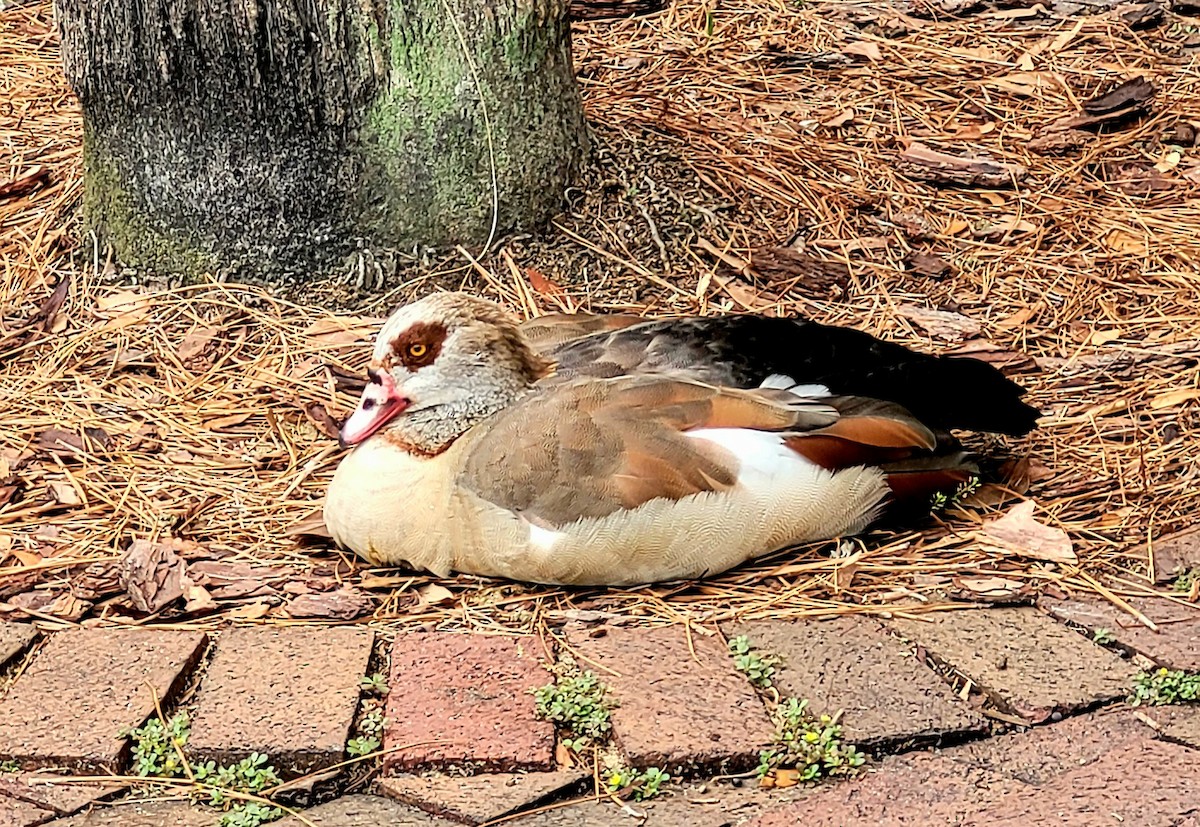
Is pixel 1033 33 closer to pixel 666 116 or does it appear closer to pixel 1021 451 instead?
pixel 666 116

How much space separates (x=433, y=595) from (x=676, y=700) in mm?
691

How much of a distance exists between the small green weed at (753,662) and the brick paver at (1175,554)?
87cm

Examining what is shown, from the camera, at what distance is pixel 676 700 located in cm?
255

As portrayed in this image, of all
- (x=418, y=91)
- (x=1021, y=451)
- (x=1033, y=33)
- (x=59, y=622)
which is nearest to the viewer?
(x=59, y=622)

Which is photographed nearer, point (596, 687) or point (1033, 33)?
point (596, 687)

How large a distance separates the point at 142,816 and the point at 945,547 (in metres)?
1.70

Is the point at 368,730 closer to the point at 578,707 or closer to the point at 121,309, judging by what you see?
the point at 578,707

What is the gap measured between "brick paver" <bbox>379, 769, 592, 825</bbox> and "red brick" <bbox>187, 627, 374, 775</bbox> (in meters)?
0.14

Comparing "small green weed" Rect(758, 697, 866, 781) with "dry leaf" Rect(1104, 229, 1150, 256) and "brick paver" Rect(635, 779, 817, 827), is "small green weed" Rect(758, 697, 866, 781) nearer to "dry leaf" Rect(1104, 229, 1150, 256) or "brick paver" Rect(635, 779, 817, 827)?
"brick paver" Rect(635, 779, 817, 827)

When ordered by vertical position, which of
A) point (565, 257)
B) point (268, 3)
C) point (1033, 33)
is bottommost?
point (565, 257)

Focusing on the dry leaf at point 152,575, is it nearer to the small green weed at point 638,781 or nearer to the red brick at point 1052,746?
the small green weed at point 638,781

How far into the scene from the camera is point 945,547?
3.17 meters

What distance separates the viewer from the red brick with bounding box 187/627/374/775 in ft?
8.00

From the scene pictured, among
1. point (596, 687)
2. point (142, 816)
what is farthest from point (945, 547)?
point (142, 816)
